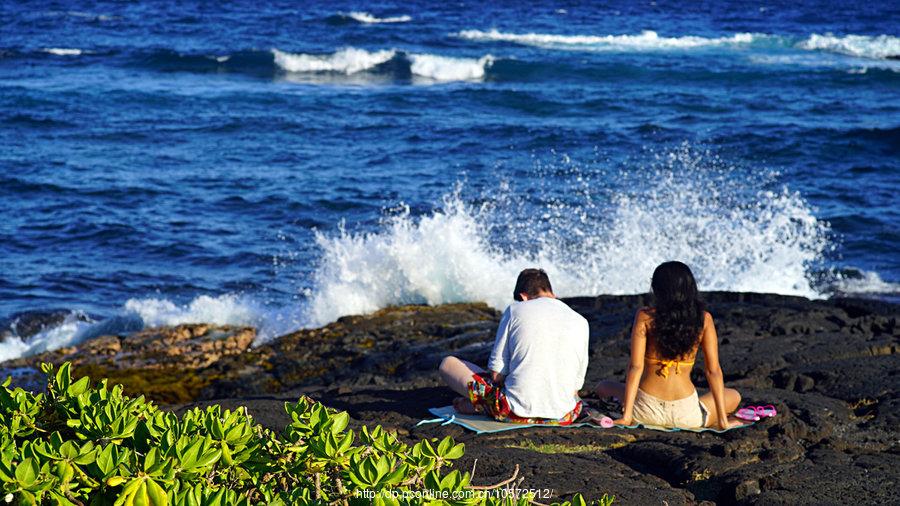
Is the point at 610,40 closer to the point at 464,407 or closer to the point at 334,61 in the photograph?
the point at 334,61

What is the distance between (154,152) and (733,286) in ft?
38.1

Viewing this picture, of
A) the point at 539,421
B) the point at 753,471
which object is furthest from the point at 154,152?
the point at 753,471

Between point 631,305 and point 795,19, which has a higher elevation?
point 795,19

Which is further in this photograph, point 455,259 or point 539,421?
point 455,259

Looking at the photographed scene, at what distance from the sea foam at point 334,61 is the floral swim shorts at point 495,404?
77.6ft

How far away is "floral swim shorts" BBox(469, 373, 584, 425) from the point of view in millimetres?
5891

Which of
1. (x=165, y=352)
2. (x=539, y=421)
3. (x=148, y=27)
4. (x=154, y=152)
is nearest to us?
(x=539, y=421)

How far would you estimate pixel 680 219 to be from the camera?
14.1m

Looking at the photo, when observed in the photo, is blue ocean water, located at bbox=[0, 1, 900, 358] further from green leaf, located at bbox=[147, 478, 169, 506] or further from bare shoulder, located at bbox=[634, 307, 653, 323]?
green leaf, located at bbox=[147, 478, 169, 506]

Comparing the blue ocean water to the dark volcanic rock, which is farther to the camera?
the blue ocean water

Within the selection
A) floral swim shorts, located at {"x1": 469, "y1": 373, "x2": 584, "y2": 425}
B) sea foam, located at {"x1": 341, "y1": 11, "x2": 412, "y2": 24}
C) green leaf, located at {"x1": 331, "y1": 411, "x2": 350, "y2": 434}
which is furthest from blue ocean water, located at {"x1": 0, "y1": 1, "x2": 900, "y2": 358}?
green leaf, located at {"x1": 331, "y1": 411, "x2": 350, "y2": 434}

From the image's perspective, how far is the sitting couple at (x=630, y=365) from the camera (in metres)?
5.85

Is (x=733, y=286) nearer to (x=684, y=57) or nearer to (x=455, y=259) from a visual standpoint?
(x=455, y=259)

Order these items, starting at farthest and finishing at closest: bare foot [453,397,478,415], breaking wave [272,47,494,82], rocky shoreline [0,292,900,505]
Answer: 1. breaking wave [272,47,494,82]
2. bare foot [453,397,478,415]
3. rocky shoreline [0,292,900,505]
